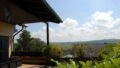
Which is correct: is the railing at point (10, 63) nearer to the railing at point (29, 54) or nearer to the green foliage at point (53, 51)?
the green foliage at point (53, 51)

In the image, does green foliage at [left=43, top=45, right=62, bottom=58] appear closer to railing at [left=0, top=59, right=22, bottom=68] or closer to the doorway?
railing at [left=0, top=59, right=22, bottom=68]

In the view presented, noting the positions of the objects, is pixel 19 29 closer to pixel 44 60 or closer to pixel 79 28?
pixel 44 60

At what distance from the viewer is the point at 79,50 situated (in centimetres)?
922

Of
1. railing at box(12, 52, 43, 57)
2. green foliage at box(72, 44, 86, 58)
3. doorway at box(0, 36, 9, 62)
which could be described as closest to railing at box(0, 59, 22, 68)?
doorway at box(0, 36, 9, 62)

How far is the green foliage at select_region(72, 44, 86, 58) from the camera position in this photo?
30.0 ft

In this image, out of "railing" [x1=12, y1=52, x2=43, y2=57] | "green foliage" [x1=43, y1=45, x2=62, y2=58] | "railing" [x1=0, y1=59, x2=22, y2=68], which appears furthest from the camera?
"railing" [x1=12, y1=52, x2=43, y2=57]

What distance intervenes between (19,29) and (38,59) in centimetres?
235

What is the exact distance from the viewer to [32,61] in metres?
10.3

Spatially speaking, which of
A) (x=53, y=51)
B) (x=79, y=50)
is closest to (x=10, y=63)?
(x=53, y=51)

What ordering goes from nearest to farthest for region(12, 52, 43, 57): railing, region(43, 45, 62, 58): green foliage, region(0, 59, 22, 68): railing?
region(0, 59, 22, 68): railing
region(43, 45, 62, 58): green foliage
region(12, 52, 43, 57): railing

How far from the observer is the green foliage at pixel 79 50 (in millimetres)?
9141

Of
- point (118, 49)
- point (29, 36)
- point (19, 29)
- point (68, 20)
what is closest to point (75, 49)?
point (68, 20)

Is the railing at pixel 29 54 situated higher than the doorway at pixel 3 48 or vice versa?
the doorway at pixel 3 48

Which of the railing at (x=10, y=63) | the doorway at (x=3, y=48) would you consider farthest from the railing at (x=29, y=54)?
the doorway at (x=3, y=48)
